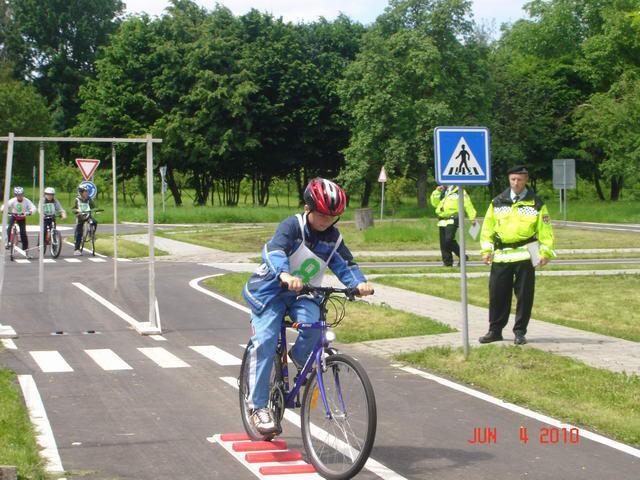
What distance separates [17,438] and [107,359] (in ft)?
13.4

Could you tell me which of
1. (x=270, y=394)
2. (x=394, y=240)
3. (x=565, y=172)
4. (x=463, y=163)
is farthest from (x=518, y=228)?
(x=565, y=172)

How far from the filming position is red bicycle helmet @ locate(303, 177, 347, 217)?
20.5 feet

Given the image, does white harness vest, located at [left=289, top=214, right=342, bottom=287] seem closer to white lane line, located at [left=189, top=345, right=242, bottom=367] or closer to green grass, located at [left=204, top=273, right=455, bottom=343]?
white lane line, located at [left=189, top=345, right=242, bottom=367]

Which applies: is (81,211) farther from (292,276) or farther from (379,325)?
(292,276)

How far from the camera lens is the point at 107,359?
11.2m

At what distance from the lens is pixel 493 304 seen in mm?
11688

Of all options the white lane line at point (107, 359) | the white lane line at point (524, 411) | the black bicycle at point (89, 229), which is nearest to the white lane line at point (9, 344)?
the white lane line at point (107, 359)

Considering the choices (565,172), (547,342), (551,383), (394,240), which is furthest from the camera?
(565,172)

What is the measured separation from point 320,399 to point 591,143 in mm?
61307

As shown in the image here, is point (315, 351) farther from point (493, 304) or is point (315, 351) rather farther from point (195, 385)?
point (493, 304)

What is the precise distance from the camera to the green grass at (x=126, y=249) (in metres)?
28.6

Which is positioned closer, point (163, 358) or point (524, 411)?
point (524, 411)

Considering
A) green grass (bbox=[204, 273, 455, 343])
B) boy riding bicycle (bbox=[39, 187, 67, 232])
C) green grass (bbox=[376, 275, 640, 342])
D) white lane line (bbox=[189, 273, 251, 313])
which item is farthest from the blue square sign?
boy riding bicycle (bbox=[39, 187, 67, 232])

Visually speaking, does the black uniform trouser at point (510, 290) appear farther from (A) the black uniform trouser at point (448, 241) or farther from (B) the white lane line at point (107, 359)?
(A) the black uniform trouser at point (448, 241)
